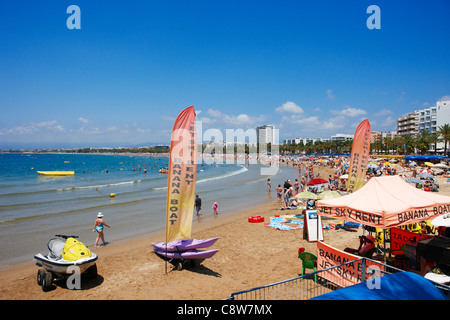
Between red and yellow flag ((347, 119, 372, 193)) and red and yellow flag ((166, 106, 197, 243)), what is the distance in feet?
24.0

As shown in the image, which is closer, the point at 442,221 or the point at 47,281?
the point at 442,221

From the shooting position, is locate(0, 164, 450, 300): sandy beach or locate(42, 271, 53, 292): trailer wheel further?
locate(42, 271, 53, 292): trailer wheel

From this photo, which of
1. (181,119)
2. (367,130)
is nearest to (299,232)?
(367,130)

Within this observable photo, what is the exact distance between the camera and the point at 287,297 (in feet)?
19.7

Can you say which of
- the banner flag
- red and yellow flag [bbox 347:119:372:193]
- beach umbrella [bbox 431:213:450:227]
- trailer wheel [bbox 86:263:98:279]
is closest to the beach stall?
beach umbrella [bbox 431:213:450:227]

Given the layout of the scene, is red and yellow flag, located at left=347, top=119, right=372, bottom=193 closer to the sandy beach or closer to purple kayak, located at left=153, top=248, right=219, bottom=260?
the sandy beach

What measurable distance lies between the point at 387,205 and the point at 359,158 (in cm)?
595

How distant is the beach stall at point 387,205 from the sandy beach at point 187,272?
264 centimetres

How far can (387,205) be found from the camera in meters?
6.50

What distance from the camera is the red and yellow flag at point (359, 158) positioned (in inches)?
470

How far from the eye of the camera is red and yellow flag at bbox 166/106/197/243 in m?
8.05

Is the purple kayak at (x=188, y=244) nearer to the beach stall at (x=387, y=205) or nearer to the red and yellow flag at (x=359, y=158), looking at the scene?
the beach stall at (x=387, y=205)

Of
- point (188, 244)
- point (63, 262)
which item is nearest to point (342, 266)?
point (188, 244)

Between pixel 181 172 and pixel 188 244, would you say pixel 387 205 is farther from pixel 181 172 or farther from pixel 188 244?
pixel 188 244
